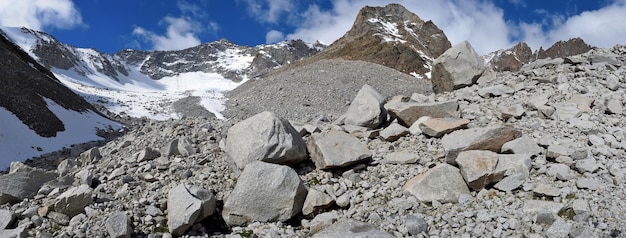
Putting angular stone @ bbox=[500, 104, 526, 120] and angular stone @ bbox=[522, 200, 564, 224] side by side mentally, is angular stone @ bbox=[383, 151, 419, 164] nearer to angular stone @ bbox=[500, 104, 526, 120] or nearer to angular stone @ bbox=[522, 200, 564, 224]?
angular stone @ bbox=[522, 200, 564, 224]

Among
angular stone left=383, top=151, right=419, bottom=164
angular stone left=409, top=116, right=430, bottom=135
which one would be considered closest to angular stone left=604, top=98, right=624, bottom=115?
angular stone left=409, top=116, right=430, bottom=135

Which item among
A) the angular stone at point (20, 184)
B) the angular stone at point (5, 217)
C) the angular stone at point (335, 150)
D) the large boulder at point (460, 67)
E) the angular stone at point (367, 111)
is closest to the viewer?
the angular stone at point (5, 217)

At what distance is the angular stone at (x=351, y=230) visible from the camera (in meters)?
7.20

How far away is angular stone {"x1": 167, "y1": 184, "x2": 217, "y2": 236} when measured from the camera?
26.6 feet

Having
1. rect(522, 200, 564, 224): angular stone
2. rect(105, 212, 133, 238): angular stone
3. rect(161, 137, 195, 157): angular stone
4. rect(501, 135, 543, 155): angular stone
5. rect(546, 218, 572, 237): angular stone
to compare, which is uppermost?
rect(501, 135, 543, 155): angular stone

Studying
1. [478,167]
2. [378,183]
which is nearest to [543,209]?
[478,167]

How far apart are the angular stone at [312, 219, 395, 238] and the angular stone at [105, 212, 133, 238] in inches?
140

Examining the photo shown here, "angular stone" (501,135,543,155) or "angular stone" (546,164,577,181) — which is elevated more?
"angular stone" (501,135,543,155)

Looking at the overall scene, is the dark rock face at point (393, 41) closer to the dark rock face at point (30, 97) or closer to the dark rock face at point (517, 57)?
the dark rock face at point (517, 57)

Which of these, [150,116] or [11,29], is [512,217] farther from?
[11,29]

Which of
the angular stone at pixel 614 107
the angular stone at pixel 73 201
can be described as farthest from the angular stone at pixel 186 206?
the angular stone at pixel 614 107

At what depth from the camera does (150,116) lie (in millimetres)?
46625

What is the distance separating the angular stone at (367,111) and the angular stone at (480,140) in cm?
333

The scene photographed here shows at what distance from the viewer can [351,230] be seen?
7.50 meters
